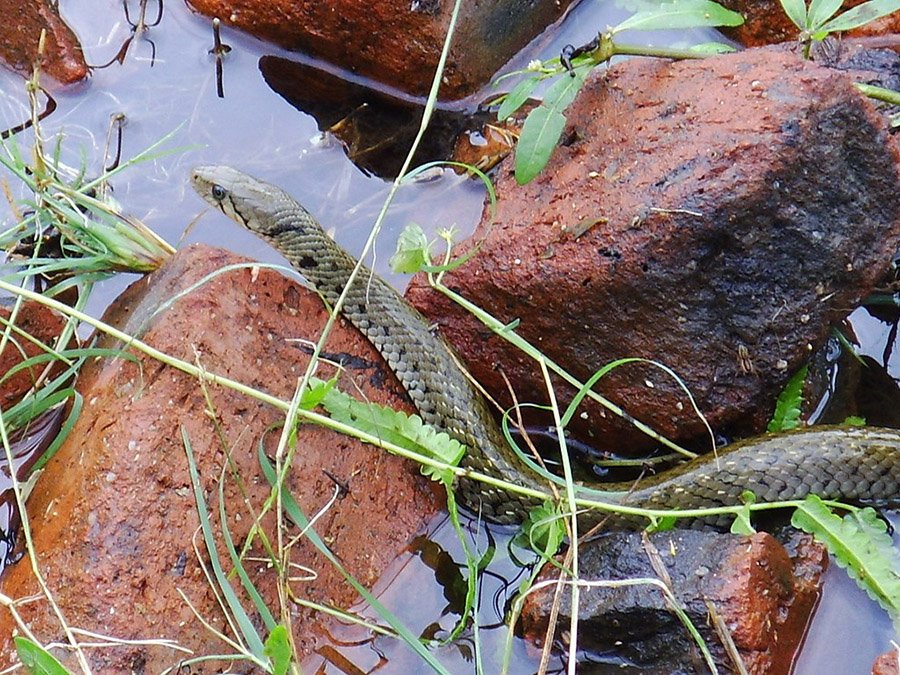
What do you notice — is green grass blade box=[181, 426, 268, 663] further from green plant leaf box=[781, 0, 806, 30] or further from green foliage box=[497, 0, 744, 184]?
green plant leaf box=[781, 0, 806, 30]

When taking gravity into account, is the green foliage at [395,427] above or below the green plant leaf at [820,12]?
below

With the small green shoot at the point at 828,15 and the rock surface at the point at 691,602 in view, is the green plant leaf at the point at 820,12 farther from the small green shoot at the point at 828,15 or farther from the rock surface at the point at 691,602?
the rock surface at the point at 691,602

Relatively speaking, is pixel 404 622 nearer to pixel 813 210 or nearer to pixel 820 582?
pixel 820 582

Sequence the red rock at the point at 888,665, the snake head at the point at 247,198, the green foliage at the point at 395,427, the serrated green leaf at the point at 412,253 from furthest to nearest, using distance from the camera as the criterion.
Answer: the snake head at the point at 247,198 < the serrated green leaf at the point at 412,253 < the green foliage at the point at 395,427 < the red rock at the point at 888,665

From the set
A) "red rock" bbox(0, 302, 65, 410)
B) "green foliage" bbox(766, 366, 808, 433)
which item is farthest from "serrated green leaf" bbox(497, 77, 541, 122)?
"red rock" bbox(0, 302, 65, 410)

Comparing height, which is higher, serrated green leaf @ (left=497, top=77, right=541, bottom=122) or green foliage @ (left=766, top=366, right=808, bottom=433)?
serrated green leaf @ (left=497, top=77, right=541, bottom=122)

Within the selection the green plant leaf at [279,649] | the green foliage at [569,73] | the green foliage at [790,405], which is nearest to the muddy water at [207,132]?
the green foliage at [790,405]
